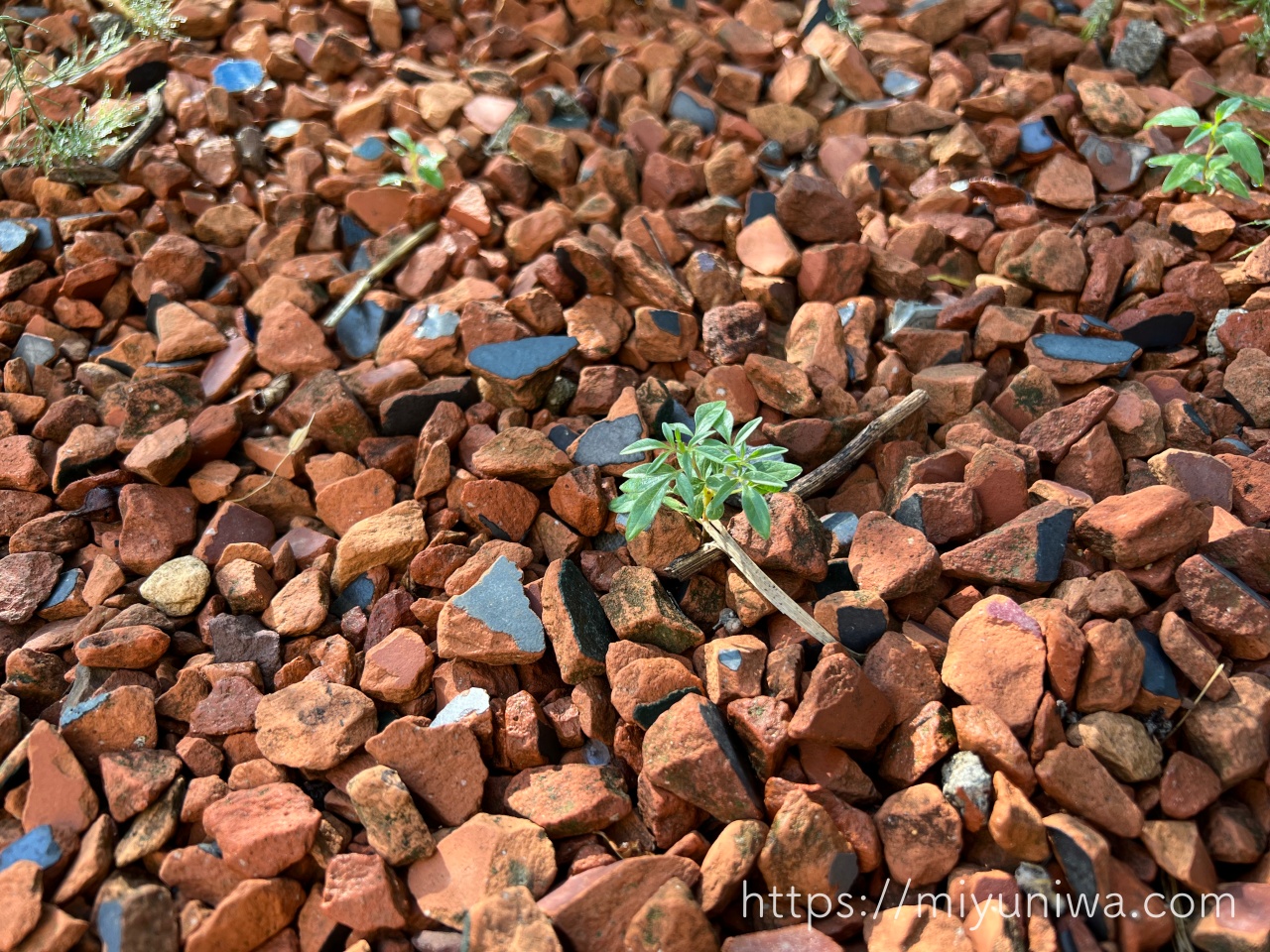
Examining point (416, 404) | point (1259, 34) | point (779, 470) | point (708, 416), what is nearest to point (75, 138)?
point (416, 404)

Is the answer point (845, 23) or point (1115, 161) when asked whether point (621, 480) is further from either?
point (845, 23)

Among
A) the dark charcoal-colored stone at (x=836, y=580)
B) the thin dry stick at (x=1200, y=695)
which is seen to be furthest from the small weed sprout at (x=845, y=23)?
the thin dry stick at (x=1200, y=695)

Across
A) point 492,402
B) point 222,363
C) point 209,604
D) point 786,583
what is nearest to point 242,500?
point 209,604

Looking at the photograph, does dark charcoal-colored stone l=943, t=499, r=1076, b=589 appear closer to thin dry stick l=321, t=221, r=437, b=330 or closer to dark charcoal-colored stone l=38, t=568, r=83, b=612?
thin dry stick l=321, t=221, r=437, b=330

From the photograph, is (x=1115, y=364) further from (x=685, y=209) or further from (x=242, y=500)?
(x=242, y=500)

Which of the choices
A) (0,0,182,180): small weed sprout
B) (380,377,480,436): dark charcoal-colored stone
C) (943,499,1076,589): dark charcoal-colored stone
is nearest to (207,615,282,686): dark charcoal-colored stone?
(380,377,480,436): dark charcoal-colored stone
